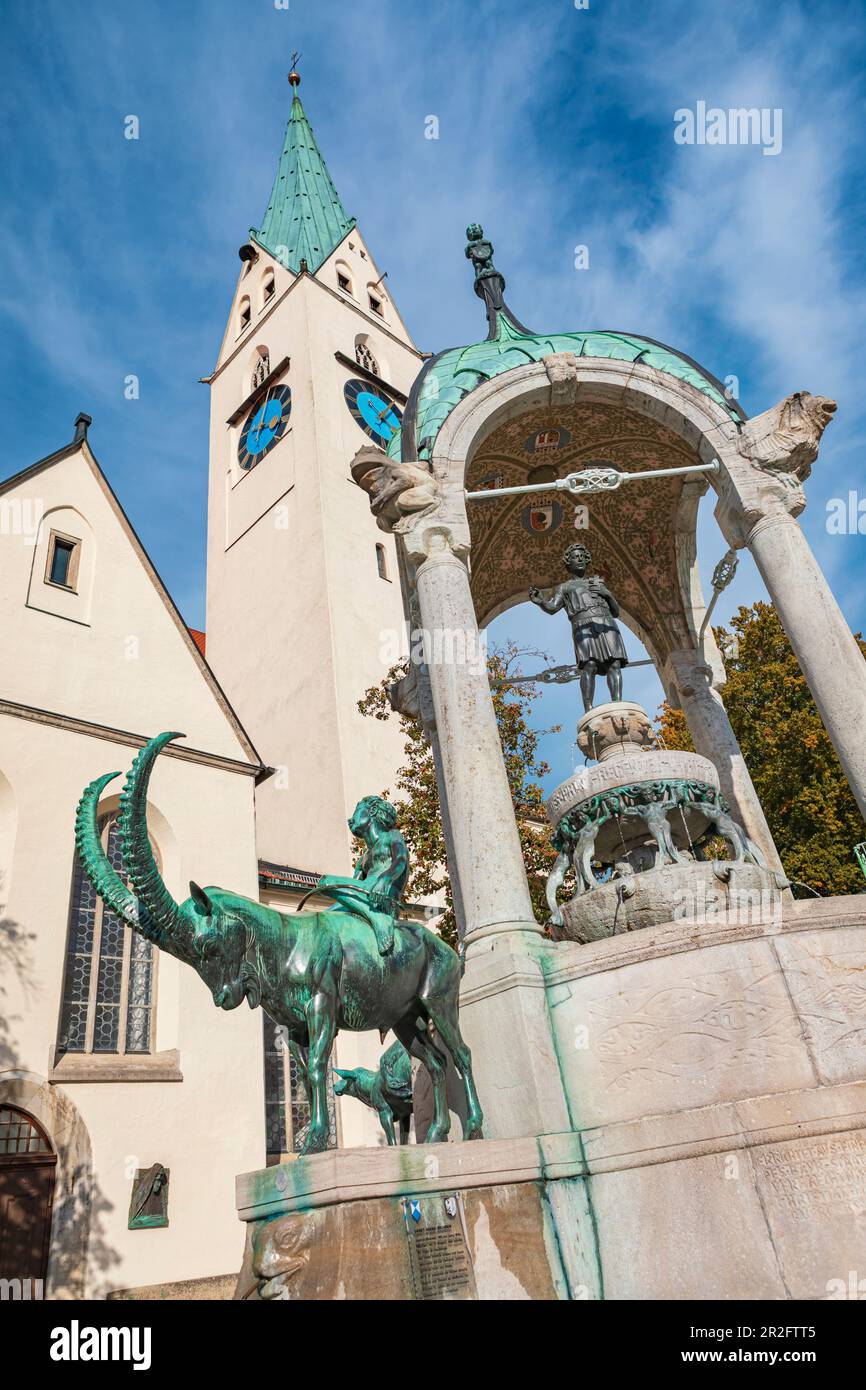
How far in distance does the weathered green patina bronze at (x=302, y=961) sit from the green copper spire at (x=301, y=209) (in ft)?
118

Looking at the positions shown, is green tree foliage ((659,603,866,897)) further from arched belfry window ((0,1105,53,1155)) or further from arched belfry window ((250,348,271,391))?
arched belfry window ((250,348,271,391))

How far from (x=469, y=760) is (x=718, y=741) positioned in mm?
4042

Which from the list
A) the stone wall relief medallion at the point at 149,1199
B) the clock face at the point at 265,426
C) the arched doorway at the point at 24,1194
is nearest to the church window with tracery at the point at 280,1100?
the stone wall relief medallion at the point at 149,1199

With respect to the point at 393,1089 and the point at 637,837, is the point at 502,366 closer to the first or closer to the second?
the point at 637,837

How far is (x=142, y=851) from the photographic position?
354 centimetres

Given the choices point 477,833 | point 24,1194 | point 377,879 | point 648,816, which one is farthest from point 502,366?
point 24,1194

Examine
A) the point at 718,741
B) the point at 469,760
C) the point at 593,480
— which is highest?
the point at 593,480

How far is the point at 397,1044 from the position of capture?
484 cm

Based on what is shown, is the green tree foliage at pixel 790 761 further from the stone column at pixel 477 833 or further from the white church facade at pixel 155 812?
the stone column at pixel 477 833

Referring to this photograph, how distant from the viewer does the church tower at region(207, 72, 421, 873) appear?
23531mm

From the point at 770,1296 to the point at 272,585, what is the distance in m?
25.9

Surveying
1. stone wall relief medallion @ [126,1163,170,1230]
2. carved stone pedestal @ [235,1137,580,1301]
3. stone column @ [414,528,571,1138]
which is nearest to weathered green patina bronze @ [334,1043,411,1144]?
stone column @ [414,528,571,1138]

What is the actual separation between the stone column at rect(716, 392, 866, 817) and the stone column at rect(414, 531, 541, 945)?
2446 mm

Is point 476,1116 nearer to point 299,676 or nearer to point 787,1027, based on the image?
point 787,1027
